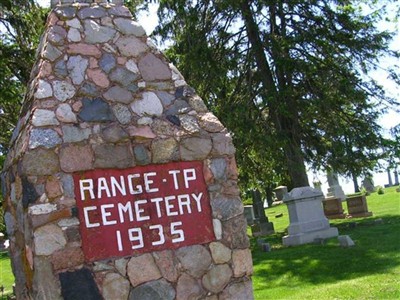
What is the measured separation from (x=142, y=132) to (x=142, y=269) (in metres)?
1.33

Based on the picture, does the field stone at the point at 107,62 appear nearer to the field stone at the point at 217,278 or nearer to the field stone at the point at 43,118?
the field stone at the point at 43,118

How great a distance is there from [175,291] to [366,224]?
11.8 m

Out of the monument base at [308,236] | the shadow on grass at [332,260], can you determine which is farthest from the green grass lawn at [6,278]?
the monument base at [308,236]

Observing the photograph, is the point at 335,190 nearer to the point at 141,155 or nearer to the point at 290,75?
the point at 290,75

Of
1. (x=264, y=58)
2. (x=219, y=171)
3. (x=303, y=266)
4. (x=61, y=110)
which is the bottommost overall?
(x=303, y=266)

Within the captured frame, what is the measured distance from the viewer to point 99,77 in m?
5.26

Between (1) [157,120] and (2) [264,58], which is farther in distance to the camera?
(2) [264,58]

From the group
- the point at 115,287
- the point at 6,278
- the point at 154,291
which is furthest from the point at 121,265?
the point at 6,278

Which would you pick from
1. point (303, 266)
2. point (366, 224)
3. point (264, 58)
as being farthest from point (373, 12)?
point (303, 266)

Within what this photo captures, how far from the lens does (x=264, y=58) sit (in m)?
15.7

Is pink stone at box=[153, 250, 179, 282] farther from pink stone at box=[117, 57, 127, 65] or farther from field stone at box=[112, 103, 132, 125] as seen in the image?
pink stone at box=[117, 57, 127, 65]

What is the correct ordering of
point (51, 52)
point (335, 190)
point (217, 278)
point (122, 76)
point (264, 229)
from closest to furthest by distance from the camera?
point (51, 52), point (217, 278), point (122, 76), point (264, 229), point (335, 190)

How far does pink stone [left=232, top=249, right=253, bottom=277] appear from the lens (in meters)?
5.39

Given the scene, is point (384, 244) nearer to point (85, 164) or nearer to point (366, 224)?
point (366, 224)
